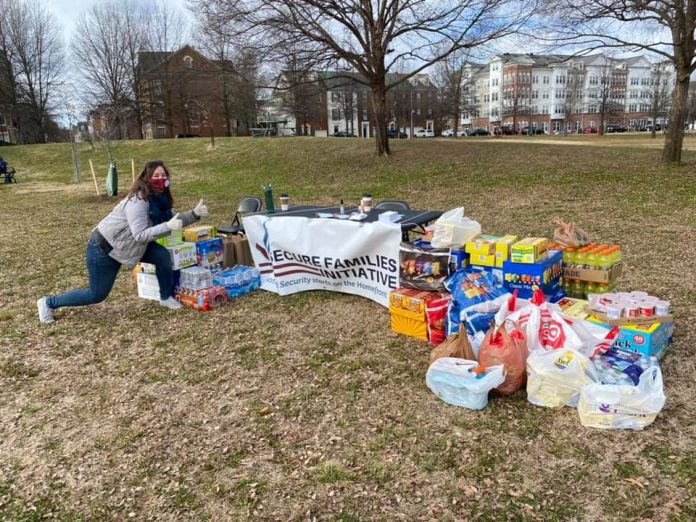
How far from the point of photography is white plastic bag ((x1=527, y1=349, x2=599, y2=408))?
3070mm

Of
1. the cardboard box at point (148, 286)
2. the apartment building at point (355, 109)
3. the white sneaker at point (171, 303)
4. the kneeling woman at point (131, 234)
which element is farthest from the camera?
the apartment building at point (355, 109)

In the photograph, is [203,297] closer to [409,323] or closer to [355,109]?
[409,323]

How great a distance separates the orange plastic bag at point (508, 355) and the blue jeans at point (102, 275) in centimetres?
330

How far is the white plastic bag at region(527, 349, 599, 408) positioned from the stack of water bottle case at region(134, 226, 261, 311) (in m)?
Answer: 3.34

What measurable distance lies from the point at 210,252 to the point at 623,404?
4295mm

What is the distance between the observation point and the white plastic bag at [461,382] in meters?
3.10

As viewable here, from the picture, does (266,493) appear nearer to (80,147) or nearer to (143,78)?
(80,147)

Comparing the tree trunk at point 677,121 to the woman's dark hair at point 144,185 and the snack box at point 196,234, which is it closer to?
the snack box at point 196,234

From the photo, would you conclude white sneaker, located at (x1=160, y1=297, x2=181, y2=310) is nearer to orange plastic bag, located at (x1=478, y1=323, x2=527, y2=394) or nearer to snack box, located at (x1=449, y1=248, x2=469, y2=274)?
snack box, located at (x1=449, y1=248, x2=469, y2=274)

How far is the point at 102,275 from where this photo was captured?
4.73 metres

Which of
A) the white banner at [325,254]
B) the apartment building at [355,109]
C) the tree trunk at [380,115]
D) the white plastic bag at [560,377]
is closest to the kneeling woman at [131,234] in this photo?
→ the white banner at [325,254]

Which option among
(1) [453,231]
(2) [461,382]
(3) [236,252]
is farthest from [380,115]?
(2) [461,382]

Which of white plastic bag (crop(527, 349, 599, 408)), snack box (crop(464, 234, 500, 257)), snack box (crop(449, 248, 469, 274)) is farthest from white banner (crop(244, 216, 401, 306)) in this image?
white plastic bag (crop(527, 349, 599, 408))

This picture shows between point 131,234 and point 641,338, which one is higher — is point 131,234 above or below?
above
